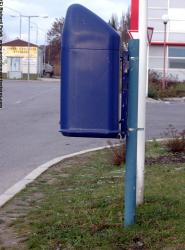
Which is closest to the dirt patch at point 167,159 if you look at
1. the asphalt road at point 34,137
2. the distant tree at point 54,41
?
the asphalt road at point 34,137

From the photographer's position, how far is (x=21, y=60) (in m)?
80.4

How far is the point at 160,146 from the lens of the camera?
42.8 ft

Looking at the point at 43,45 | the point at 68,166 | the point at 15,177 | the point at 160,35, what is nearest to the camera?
the point at 15,177

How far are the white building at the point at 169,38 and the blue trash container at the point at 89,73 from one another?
1554 inches

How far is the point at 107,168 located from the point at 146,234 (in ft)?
15.5

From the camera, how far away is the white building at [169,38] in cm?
4512

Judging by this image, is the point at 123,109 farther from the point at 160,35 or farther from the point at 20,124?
the point at 160,35

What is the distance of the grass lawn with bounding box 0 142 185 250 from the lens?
595 cm

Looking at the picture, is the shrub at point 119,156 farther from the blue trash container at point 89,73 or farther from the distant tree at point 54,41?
the distant tree at point 54,41

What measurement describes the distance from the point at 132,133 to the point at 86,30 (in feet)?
3.37

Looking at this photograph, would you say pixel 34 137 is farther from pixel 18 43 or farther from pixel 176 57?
pixel 18 43

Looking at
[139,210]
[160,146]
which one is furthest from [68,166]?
[139,210]

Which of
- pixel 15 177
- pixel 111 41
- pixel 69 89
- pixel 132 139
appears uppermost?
pixel 111 41

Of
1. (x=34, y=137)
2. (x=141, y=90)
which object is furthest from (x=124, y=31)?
(x=141, y=90)
